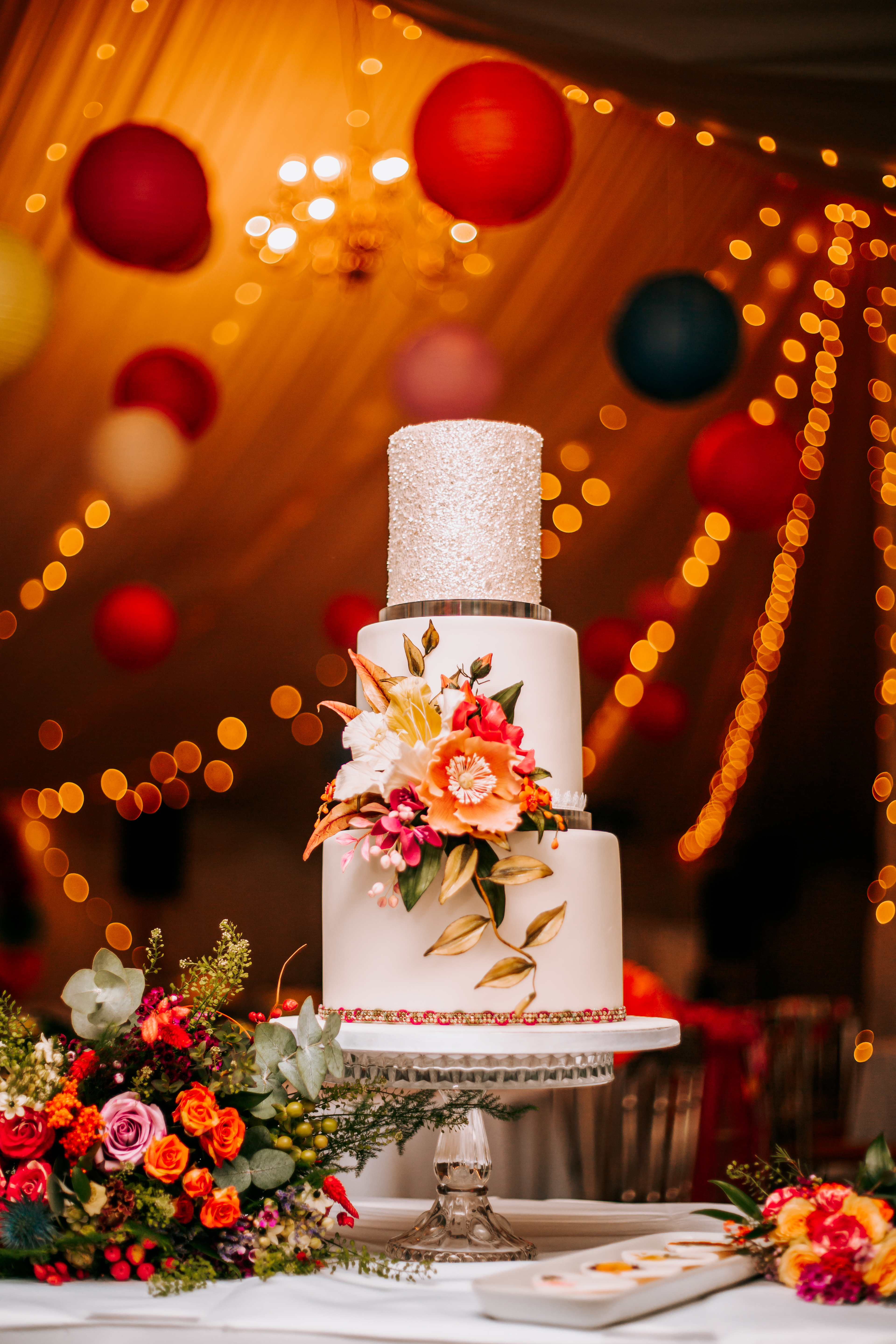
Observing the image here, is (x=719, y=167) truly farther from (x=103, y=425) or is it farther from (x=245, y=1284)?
(x=245, y=1284)

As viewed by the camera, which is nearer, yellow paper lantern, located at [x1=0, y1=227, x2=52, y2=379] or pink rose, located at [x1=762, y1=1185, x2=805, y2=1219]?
pink rose, located at [x1=762, y1=1185, x2=805, y2=1219]

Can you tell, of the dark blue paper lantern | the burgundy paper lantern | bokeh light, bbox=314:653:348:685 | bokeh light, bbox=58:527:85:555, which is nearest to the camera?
the dark blue paper lantern

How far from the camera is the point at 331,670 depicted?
5.52 m

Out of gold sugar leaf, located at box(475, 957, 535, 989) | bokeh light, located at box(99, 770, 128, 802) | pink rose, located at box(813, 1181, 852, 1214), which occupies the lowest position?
bokeh light, located at box(99, 770, 128, 802)

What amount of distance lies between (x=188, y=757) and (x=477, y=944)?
377 centimetres

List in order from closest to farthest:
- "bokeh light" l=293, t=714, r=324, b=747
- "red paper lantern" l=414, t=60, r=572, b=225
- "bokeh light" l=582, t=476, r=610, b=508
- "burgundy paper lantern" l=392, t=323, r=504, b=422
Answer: "red paper lantern" l=414, t=60, r=572, b=225, "burgundy paper lantern" l=392, t=323, r=504, b=422, "bokeh light" l=293, t=714, r=324, b=747, "bokeh light" l=582, t=476, r=610, b=508

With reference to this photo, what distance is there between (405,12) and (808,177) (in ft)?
4.10

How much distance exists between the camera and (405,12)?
3.83m

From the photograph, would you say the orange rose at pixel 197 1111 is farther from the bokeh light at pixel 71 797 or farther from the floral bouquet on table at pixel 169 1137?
the bokeh light at pixel 71 797

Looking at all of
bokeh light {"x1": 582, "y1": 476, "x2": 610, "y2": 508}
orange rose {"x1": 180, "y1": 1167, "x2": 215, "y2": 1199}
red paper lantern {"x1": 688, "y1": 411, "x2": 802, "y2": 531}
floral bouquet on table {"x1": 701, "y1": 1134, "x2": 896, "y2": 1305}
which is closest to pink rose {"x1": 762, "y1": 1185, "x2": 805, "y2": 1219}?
floral bouquet on table {"x1": 701, "y1": 1134, "x2": 896, "y2": 1305}

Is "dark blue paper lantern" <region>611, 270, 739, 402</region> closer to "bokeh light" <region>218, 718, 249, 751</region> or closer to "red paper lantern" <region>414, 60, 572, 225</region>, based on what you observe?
"red paper lantern" <region>414, 60, 572, 225</region>

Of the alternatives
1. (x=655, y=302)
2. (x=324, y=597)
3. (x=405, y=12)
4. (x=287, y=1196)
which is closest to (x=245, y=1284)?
(x=287, y=1196)

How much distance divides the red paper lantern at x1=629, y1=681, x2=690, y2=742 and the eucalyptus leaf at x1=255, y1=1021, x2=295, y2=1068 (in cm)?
427

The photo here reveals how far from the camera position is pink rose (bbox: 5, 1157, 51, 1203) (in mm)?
1428
